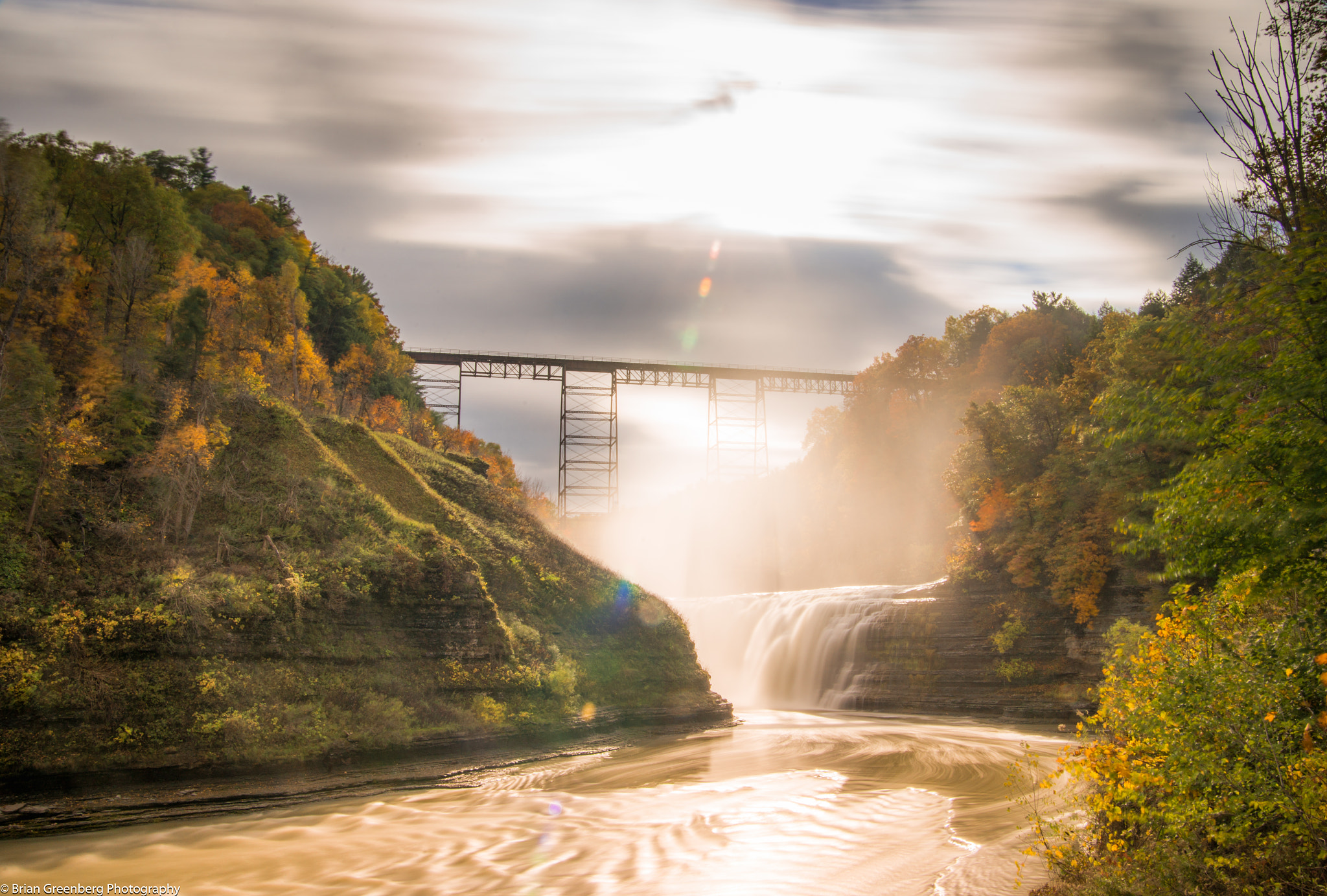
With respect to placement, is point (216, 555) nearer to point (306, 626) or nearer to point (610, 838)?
point (306, 626)

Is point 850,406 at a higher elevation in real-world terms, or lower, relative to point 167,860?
higher

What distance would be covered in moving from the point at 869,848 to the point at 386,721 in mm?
14278

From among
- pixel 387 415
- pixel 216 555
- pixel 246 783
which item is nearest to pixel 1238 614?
pixel 246 783

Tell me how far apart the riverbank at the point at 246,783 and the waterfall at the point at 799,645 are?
15042mm

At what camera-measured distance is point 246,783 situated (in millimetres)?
17312

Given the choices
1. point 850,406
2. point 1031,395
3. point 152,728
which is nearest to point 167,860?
point 152,728

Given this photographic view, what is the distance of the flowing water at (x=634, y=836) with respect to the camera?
36.5 feet

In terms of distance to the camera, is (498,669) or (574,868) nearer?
(574,868)

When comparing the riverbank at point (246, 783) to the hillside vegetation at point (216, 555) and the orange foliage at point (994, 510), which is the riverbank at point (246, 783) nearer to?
the hillside vegetation at point (216, 555)

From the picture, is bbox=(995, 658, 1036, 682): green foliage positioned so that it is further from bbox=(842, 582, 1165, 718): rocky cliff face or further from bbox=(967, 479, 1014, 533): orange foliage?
bbox=(967, 479, 1014, 533): orange foliage

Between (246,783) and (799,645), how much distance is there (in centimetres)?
2655

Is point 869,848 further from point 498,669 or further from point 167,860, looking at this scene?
point 498,669

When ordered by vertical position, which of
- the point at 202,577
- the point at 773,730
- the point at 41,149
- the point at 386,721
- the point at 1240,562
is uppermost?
the point at 41,149

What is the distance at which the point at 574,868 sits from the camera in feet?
39.1
